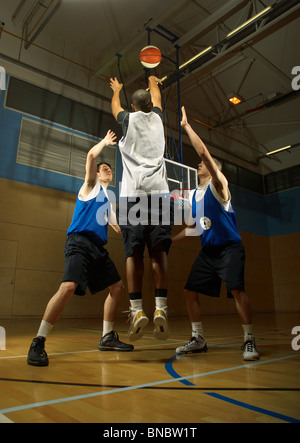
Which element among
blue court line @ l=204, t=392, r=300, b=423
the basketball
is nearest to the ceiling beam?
the basketball

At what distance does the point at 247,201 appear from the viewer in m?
13.5

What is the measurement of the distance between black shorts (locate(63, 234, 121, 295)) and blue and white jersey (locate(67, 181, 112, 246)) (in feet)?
0.17

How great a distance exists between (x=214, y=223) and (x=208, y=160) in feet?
1.90

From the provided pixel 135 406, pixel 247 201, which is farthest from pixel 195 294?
pixel 247 201

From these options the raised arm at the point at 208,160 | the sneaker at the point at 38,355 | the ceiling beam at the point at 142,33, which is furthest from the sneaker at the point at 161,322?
the ceiling beam at the point at 142,33

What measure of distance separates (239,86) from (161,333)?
34.1 feet

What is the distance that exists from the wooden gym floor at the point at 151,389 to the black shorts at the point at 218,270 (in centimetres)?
56

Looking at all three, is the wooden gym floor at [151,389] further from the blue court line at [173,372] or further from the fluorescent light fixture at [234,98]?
the fluorescent light fixture at [234,98]

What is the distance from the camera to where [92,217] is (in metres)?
2.90

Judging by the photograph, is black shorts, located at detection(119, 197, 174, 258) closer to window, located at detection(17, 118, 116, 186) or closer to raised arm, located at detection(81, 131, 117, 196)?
raised arm, located at detection(81, 131, 117, 196)

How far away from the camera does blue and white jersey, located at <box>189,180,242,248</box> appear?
288cm
